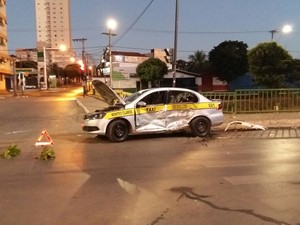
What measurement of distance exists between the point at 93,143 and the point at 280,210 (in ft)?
25.8

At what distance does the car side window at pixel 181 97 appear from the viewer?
1335 cm

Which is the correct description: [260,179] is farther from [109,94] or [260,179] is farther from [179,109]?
[109,94]

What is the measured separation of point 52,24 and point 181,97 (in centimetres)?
8298

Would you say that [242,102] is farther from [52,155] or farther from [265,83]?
[265,83]

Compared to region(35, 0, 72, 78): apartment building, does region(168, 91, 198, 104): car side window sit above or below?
below

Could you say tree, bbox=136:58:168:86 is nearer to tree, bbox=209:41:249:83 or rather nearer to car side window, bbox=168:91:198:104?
tree, bbox=209:41:249:83

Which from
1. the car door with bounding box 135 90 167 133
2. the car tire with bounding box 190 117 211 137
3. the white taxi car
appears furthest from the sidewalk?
the car door with bounding box 135 90 167 133

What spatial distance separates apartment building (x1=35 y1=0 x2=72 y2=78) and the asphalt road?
67.8 metres

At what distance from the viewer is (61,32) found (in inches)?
3686

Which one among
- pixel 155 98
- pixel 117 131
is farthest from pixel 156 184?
pixel 155 98

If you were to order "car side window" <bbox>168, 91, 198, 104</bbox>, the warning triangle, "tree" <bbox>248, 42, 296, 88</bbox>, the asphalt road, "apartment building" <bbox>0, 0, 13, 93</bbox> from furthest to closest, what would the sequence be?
"apartment building" <bbox>0, 0, 13, 93</bbox> → "tree" <bbox>248, 42, 296, 88</bbox> → "car side window" <bbox>168, 91, 198, 104</bbox> → the warning triangle → the asphalt road

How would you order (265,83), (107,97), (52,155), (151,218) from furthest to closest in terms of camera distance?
(265,83)
(107,97)
(52,155)
(151,218)

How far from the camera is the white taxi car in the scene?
12.8 metres

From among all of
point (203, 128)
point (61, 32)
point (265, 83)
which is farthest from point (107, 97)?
point (61, 32)
